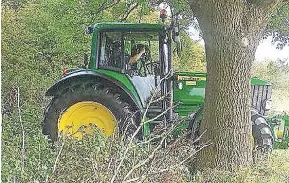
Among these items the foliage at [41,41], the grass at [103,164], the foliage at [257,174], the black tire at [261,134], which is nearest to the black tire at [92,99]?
the foliage at [41,41]

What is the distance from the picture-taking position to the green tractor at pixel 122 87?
603 centimetres

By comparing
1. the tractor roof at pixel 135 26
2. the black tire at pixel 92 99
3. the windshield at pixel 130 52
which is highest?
the tractor roof at pixel 135 26

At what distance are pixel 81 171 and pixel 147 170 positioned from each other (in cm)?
44

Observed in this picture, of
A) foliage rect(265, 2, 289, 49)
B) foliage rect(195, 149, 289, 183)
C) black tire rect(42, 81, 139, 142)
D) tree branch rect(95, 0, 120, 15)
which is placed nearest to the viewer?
foliage rect(195, 149, 289, 183)

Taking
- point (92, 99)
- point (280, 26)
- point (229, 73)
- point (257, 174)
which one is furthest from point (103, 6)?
point (257, 174)

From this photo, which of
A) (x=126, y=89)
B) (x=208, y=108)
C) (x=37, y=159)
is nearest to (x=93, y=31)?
(x=126, y=89)

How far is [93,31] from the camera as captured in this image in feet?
21.1

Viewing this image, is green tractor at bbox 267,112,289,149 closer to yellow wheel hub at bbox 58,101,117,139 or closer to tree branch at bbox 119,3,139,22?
yellow wheel hub at bbox 58,101,117,139

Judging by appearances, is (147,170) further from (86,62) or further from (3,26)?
(3,26)

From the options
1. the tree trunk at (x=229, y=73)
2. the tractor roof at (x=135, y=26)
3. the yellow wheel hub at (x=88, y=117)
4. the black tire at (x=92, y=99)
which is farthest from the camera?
the tractor roof at (x=135, y=26)

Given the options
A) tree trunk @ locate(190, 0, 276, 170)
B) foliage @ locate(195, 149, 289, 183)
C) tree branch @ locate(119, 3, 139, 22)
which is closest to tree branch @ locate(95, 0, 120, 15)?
tree branch @ locate(119, 3, 139, 22)

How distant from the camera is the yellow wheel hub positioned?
20.0ft

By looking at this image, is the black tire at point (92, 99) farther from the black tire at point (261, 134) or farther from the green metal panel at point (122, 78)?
the black tire at point (261, 134)

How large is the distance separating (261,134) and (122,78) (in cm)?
156
